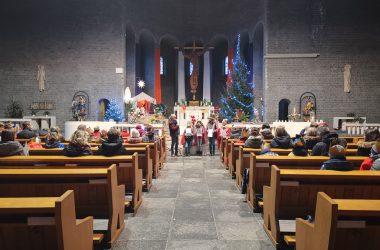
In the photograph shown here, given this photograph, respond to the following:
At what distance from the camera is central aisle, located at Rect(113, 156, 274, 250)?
12.6 ft

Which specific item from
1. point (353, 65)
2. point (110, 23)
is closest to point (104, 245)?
point (110, 23)

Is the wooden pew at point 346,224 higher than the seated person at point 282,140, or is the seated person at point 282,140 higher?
the seated person at point 282,140

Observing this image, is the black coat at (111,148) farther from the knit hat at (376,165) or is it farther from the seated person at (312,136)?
the knit hat at (376,165)

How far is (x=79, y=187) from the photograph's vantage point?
12.4 feet

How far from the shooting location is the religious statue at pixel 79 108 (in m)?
16.4

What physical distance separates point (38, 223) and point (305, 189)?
2.57 m

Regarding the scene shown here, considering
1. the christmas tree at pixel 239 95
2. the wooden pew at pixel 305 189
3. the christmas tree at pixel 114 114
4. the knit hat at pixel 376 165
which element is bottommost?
the wooden pew at pixel 305 189

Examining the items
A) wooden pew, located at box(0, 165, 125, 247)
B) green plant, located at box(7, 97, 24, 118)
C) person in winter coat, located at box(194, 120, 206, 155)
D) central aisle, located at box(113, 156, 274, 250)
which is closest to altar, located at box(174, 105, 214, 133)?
person in winter coat, located at box(194, 120, 206, 155)

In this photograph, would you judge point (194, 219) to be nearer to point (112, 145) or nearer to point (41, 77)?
point (112, 145)

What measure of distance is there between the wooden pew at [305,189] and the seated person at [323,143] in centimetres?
160

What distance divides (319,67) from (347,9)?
3130 millimetres

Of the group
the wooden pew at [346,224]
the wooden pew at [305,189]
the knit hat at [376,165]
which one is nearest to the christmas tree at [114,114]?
the wooden pew at [305,189]

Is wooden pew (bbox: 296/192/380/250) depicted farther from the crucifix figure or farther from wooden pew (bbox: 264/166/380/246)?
the crucifix figure

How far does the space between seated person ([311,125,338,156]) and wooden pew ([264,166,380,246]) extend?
1.60 meters
